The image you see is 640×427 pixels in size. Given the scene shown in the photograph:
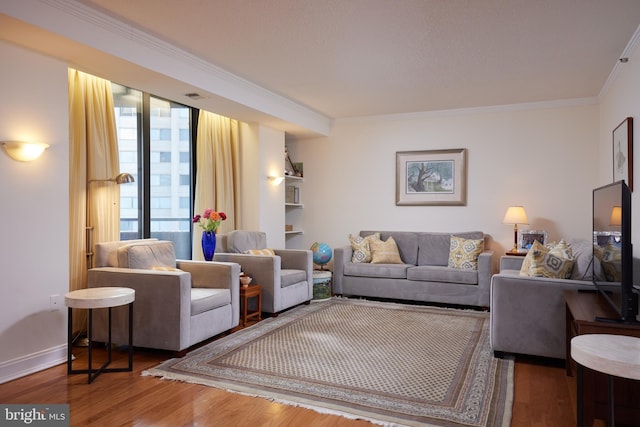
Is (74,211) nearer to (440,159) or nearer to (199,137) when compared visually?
(199,137)

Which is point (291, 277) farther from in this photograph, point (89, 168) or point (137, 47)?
point (137, 47)

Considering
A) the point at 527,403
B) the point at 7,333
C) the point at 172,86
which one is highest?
the point at 172,86

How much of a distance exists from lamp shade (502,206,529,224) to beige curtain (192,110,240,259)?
11.3 feet

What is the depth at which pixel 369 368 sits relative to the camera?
11.0ft

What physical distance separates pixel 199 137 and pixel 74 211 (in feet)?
6.61

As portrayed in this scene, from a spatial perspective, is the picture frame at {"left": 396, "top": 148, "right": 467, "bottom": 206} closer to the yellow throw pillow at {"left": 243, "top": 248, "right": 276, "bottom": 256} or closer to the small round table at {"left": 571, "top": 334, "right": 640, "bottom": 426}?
the yellow throw pillow at {"left": 243, "top": 248, "right": 276, "bottom": 256}

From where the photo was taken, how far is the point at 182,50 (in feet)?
13.2

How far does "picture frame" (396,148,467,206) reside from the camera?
6.34m

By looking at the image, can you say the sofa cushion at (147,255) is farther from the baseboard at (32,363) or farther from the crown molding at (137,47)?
the crown molding at (137,47)

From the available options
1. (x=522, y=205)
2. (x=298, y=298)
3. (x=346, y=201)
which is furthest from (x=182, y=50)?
(x=522, y=205)

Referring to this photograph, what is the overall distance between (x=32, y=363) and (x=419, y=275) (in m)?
3.99

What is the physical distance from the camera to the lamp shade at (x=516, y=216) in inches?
224

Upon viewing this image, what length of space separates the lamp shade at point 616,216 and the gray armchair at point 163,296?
285 cm

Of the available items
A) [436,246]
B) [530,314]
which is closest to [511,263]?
[436,246]
